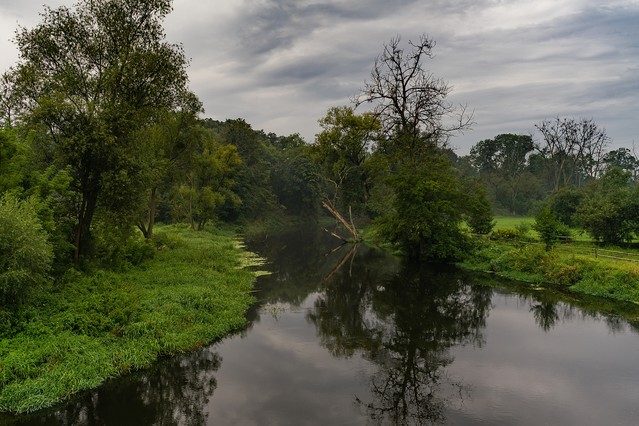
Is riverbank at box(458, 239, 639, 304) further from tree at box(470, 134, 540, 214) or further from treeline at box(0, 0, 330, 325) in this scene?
tree at box(470, 134, 540, 214)

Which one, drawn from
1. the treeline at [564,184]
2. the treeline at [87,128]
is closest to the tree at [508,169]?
the treeline at [564,184]

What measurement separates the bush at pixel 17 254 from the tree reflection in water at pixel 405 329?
11.2 metres

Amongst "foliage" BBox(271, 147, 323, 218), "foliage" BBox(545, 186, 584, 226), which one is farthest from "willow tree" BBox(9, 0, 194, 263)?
"foliage" BBox(271, 147, 323, 218)

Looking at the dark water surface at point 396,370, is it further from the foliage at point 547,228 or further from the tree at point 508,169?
the tree at point 508,169

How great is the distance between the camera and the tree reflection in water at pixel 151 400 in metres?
11.4

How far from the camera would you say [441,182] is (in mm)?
35062

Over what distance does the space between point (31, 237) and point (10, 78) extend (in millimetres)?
13118

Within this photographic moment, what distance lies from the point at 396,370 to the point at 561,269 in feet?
58.1

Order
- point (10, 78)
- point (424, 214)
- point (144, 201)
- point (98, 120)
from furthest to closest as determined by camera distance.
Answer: point (424, 214)
point (144, 201)
point (10, 78)
point (98, 120)

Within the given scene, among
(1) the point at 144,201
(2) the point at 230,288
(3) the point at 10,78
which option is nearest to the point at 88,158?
(1) the point at 144,201

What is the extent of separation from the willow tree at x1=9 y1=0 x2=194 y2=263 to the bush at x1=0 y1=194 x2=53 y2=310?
6774 mm

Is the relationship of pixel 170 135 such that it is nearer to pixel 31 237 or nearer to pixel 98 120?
pixel 98 120

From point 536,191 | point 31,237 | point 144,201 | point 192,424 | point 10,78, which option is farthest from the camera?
point 536,191

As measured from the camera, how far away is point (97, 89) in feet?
74.2
